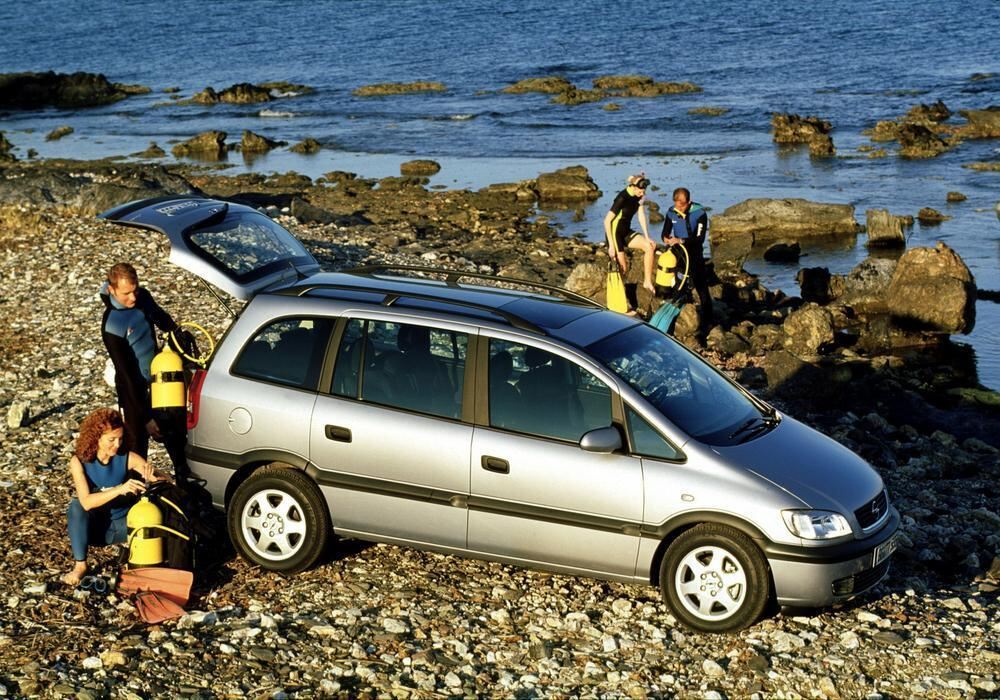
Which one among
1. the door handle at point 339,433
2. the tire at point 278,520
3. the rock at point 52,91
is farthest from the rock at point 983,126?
the rock at point 52,91

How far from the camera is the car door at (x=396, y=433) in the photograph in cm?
841

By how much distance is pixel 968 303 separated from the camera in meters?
19.6

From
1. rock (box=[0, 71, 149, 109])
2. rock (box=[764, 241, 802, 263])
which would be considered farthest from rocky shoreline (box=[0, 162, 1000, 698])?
rock (box=[0, 71, 149, 109])

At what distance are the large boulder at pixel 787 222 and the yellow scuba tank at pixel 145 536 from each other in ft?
65.3

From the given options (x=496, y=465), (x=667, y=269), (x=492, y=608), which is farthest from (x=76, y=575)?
(x=667, y=269)

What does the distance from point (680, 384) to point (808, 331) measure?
31.6 ft

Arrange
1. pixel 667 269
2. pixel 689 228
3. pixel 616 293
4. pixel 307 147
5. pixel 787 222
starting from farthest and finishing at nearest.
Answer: pixel 307 147
pixel 787 222
pixel 689 228
pixel 667 269
pixel 616 293

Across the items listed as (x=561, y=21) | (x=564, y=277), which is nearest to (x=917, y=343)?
(x=564, y=277)

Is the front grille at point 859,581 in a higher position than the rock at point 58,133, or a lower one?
lower

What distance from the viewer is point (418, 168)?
36438 mm

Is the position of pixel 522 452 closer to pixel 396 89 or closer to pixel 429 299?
pixel 429 299

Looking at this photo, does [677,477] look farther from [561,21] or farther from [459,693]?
[561,21]

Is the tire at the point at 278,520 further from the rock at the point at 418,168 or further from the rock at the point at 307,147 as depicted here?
the rock at the point at 307,147

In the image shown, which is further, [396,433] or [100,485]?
[100,485]
